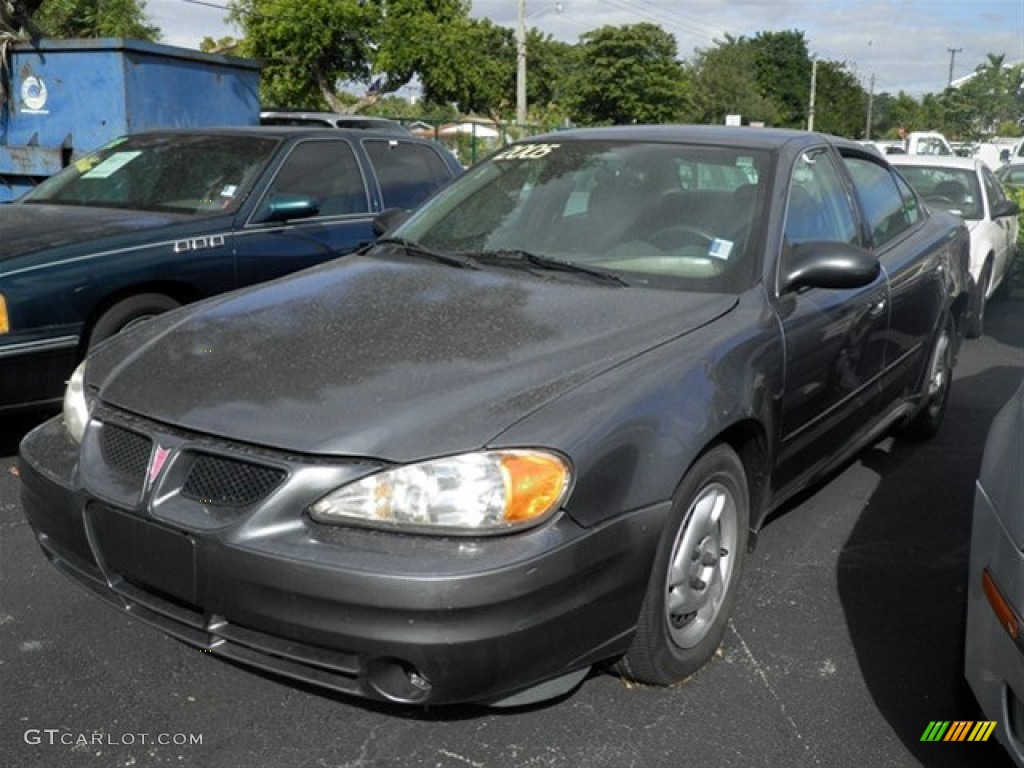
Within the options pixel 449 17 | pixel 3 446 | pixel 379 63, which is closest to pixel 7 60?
pixel 3 446

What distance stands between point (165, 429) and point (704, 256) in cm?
185

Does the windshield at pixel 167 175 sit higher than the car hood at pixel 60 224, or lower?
higher

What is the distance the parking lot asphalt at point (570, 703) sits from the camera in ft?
8.75

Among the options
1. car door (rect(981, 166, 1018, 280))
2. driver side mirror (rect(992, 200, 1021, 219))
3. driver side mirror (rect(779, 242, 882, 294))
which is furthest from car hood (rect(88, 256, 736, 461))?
car door (rect(981, 166, 1018, 280))

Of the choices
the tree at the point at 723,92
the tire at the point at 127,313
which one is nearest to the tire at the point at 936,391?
the tire at the point at 127,313

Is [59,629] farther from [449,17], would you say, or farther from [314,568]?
[449,17]

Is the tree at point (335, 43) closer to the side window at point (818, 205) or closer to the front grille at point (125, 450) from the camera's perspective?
the side window at point (818, 205)

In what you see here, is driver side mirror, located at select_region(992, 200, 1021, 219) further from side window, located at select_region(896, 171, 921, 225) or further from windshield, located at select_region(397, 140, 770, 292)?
windshield, located at select_region(397, 140, 770, 292)

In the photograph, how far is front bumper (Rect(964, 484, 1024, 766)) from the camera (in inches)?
85.0

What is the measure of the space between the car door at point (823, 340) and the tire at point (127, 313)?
10.1ft

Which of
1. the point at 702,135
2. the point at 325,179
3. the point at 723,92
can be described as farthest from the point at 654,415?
the point at 723,92

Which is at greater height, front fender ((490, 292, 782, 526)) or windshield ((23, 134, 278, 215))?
windshield ((23, 134, 278, 215))

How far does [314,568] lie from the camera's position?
2.30 meters

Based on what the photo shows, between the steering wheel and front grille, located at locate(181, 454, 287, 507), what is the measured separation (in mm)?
1734
